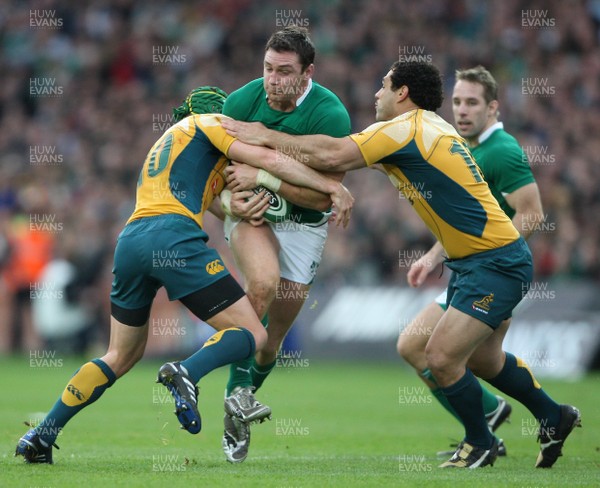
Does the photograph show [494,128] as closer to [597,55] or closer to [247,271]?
[247,271]

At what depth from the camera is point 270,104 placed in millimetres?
7805

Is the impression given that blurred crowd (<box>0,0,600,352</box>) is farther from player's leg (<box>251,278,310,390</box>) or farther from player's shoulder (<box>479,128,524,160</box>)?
player's leg (<box>251,278,310,390</box>)

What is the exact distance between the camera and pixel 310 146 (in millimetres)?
7516

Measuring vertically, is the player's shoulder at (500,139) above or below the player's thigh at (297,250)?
above

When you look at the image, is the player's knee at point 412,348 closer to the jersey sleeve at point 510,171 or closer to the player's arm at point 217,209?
the jersey sleeve at point 510,171

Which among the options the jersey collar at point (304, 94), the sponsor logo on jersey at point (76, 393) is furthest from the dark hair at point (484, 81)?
the sponsor logo on jersey at point (76, 393)

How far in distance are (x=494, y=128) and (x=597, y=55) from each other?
465 inches

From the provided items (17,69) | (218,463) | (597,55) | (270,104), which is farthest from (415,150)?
(17,69)

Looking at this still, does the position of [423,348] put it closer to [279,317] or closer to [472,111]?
[279,317]

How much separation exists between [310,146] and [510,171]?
1830mm

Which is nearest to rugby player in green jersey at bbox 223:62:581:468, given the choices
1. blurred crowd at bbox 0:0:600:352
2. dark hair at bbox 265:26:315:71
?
dark hair at bbox 265:26:315:71

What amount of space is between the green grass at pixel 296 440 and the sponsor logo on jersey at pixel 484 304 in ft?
3.42

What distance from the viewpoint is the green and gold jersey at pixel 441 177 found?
7348 millimetres

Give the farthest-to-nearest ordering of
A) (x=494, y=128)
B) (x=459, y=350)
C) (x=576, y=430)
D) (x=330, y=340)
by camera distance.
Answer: (x=330, y=340) < (x=576, y=430) < (x=494, y=128) < (x=459, y=350)
